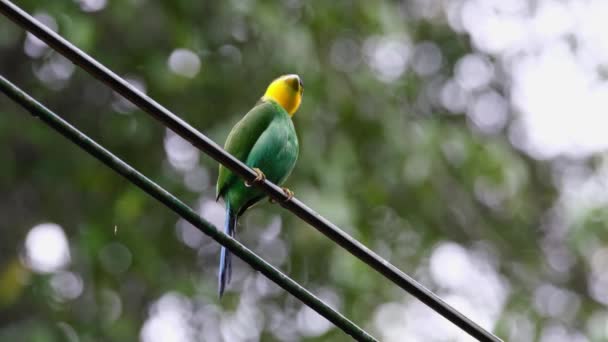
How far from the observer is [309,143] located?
4.18 metres

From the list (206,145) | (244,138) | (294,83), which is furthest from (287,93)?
(206,145)

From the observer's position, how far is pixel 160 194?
1.47 metres

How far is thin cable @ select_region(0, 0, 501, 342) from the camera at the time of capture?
1.42 metres

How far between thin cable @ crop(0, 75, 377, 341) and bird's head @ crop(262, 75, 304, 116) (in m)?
1.83

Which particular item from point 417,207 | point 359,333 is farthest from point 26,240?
point 359,333

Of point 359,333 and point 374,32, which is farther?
point 374,32

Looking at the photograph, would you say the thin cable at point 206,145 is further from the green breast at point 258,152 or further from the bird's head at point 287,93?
the bird's head at point 287,93

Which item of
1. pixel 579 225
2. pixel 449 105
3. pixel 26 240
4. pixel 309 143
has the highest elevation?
pixel 449 105

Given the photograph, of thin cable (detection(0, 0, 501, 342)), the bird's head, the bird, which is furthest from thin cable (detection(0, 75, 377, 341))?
the bird's head

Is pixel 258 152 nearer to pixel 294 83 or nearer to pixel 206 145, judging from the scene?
pixel 294 83

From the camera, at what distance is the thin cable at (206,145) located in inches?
55.8

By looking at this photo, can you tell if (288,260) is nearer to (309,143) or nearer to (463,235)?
(309,143)

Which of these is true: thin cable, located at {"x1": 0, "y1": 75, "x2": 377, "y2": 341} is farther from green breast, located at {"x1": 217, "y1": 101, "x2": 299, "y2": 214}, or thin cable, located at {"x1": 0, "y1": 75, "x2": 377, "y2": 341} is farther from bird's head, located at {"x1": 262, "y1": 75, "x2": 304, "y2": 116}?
bird's head, located at {"x1": 262, "y1": 75, "x2": 304, "y2": 116}

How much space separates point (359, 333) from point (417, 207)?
3695 mm
